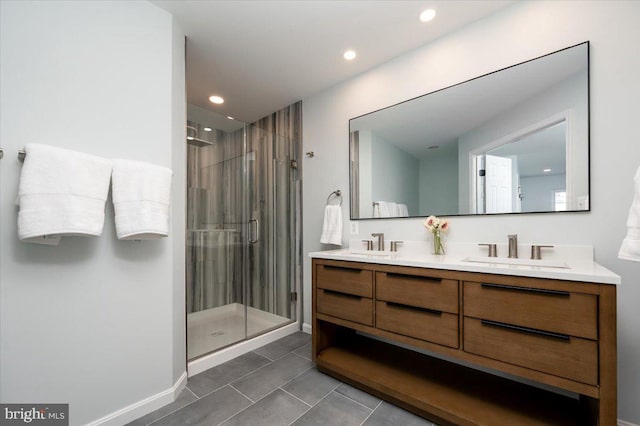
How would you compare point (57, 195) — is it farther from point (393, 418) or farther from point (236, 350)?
point (393, 418)

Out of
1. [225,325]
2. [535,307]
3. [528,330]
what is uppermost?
[535,307]

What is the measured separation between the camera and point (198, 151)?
2311 millimetres

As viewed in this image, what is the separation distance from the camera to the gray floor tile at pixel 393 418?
4.75 feet

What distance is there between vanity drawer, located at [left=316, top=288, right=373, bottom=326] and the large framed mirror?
792 millimetres

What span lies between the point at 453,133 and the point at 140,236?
86.0 inches

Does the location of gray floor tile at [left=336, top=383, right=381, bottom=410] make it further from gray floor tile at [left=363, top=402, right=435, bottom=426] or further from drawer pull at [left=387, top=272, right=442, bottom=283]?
drawer pull at [left=387, top=272, right=442, bottom=283]

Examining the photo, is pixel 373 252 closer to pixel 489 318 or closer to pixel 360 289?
pixel 360 289

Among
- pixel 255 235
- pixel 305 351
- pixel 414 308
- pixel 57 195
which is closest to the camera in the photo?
pixel 57 195

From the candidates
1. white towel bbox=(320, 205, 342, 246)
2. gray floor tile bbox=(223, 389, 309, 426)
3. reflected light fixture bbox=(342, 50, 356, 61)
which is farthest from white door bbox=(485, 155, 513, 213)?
gray floor tile bbox=(223, 389, 309, 426)

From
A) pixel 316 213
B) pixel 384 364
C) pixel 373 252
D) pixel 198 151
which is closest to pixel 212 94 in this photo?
pixel 198 151

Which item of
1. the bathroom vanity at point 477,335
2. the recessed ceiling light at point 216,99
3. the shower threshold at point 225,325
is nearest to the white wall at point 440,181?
the bathroom vanity at point 477,335

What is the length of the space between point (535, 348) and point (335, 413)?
43.4 inches

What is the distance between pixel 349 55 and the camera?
219 centimetres

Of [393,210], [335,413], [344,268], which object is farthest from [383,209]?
[335,413]
